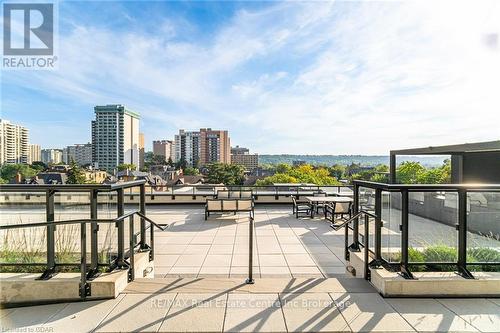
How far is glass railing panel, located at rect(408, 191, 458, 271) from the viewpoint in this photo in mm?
2906

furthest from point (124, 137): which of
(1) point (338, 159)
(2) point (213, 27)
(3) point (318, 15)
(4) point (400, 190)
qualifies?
(1) point (338, 159)

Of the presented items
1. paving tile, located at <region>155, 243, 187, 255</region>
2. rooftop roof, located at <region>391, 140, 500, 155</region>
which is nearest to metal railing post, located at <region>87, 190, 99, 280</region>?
paving tile, located at <region>155, 243, 187, 255</region>

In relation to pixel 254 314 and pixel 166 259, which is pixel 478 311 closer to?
pixel 254 314

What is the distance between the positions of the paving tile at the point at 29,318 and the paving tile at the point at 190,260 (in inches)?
75.7

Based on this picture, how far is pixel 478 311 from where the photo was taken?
236 cm

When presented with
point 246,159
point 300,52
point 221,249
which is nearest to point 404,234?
point 221,249

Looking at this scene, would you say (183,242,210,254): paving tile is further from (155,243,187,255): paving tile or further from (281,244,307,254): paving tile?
(281,244,307,254): paving tile

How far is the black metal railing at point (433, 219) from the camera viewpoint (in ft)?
9.19

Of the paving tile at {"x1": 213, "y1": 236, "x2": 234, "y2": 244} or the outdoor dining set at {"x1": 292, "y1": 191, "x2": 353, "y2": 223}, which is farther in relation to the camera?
the outdoor dining set at {"x1": 292, "y1": 191, "x2": 353, "y2": 223}

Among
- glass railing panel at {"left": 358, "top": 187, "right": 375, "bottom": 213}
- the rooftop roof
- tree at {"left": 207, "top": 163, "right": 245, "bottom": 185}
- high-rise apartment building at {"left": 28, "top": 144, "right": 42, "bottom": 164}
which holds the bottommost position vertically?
tree at {"left": 207, "top": 163, "right": 245, "bottom": 185}

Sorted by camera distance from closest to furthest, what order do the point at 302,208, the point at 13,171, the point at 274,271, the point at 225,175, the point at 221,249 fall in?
1. the point at 274,271
2. the point at 221,249
3. the point at 302,208
4. the point at 13,171
5. the point at 225,175

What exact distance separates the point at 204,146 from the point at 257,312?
101 metres
